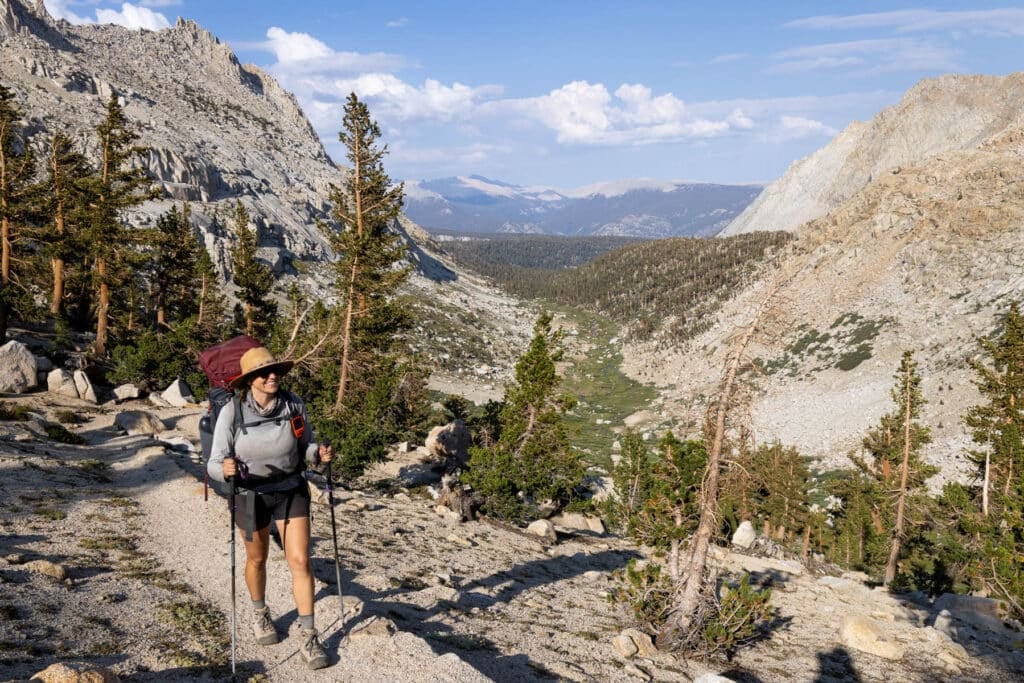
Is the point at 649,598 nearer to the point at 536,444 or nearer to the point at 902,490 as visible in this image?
the point at 536,444

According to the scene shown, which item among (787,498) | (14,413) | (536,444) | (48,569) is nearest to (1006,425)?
(787,498)

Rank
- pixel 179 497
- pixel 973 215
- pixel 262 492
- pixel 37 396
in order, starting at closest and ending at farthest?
pixel 262 492
pixel 179 497
pixel 37 396
pixel 973 215

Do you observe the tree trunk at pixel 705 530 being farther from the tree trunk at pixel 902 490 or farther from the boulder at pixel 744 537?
the boulder at pixel 744 537

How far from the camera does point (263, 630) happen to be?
739 cm

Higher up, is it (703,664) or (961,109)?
(961,109)

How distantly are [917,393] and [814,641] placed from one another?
21.4 meters

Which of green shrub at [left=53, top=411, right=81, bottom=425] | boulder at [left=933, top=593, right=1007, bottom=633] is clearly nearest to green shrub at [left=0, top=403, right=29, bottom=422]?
green shrub at [left=53, top=411, right=81, bottom=425]

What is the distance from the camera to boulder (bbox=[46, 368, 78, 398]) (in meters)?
A: 27.7

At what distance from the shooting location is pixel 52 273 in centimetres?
4212

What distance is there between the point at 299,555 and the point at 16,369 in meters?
27.7

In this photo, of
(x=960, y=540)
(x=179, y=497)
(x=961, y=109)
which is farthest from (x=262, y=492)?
(x=961, y=109)

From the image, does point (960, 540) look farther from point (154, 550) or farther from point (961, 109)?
point (961, 109)

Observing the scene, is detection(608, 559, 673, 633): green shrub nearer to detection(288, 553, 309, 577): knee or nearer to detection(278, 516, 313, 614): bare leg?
detection(278, 516, 313, 614): bare leg

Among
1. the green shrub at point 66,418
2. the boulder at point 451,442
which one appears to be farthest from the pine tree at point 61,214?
the boulder at point 451,442
